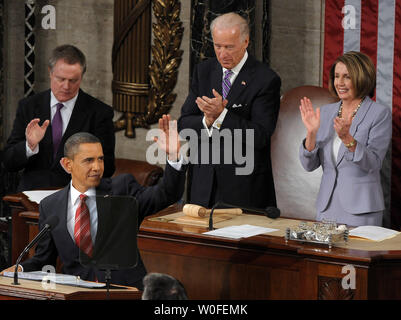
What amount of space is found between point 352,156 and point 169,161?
1.36m

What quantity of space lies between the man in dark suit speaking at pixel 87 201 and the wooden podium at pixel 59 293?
557 mm

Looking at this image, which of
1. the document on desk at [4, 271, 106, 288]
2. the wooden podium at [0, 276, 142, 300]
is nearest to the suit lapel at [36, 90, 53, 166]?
the document on desk at [4, 271, 106, 288]

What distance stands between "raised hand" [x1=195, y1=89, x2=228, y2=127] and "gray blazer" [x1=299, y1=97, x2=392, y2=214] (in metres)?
0.57

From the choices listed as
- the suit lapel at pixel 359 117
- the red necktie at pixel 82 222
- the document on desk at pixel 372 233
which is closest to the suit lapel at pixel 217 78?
the suit lapel at pixel 359 117

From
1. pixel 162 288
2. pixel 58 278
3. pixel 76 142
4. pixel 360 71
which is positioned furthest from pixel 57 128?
pixel 162 288

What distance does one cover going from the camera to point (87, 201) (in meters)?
4.61

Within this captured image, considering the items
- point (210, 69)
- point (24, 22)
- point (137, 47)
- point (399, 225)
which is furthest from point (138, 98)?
point (399, 225)

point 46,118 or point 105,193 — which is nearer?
point 105,193

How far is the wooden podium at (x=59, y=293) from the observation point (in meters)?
3.79

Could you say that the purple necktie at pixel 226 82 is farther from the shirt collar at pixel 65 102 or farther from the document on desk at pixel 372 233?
the document on desk at pixel 372 233

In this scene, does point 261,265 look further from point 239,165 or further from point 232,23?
point 232,23

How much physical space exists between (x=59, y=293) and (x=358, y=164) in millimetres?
2294

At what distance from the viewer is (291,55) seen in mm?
7660

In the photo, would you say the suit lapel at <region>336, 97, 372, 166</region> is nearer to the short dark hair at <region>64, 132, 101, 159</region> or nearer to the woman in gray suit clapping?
the woman in gray suit clapping
